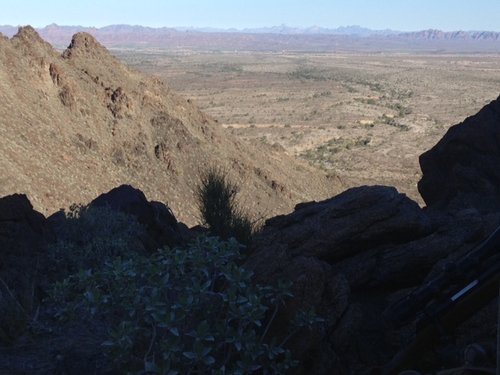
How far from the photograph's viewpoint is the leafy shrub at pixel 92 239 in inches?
264

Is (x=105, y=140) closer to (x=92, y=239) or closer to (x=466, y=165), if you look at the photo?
(x=92, y=239)

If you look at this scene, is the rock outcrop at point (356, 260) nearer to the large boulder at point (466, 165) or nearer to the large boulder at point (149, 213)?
the large boulder at point (466, 165)

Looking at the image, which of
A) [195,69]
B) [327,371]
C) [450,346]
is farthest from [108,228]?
[195,69]

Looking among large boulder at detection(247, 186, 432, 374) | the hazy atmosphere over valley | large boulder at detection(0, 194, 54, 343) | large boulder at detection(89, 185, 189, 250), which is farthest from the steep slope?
large boulder at detection(247, 186, 432, 374)

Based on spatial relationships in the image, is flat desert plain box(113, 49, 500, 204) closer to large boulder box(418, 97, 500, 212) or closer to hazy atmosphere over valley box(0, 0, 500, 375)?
hazy atmosphere over valley box(0, 0, 500, 375)

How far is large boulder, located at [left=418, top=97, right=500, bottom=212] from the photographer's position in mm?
8898

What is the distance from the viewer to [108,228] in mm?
8109

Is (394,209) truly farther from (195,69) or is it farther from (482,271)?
(195,69)

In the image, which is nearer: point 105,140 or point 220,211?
point 220,211

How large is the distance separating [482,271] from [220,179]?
684cm

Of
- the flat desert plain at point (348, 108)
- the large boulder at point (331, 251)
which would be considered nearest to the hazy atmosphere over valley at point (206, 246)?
the large boulder at point (331, 251)

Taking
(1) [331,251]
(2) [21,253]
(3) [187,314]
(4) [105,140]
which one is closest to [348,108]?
(4) [105,140]

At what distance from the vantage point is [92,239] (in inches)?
297

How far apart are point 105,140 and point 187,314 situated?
1454 cm
